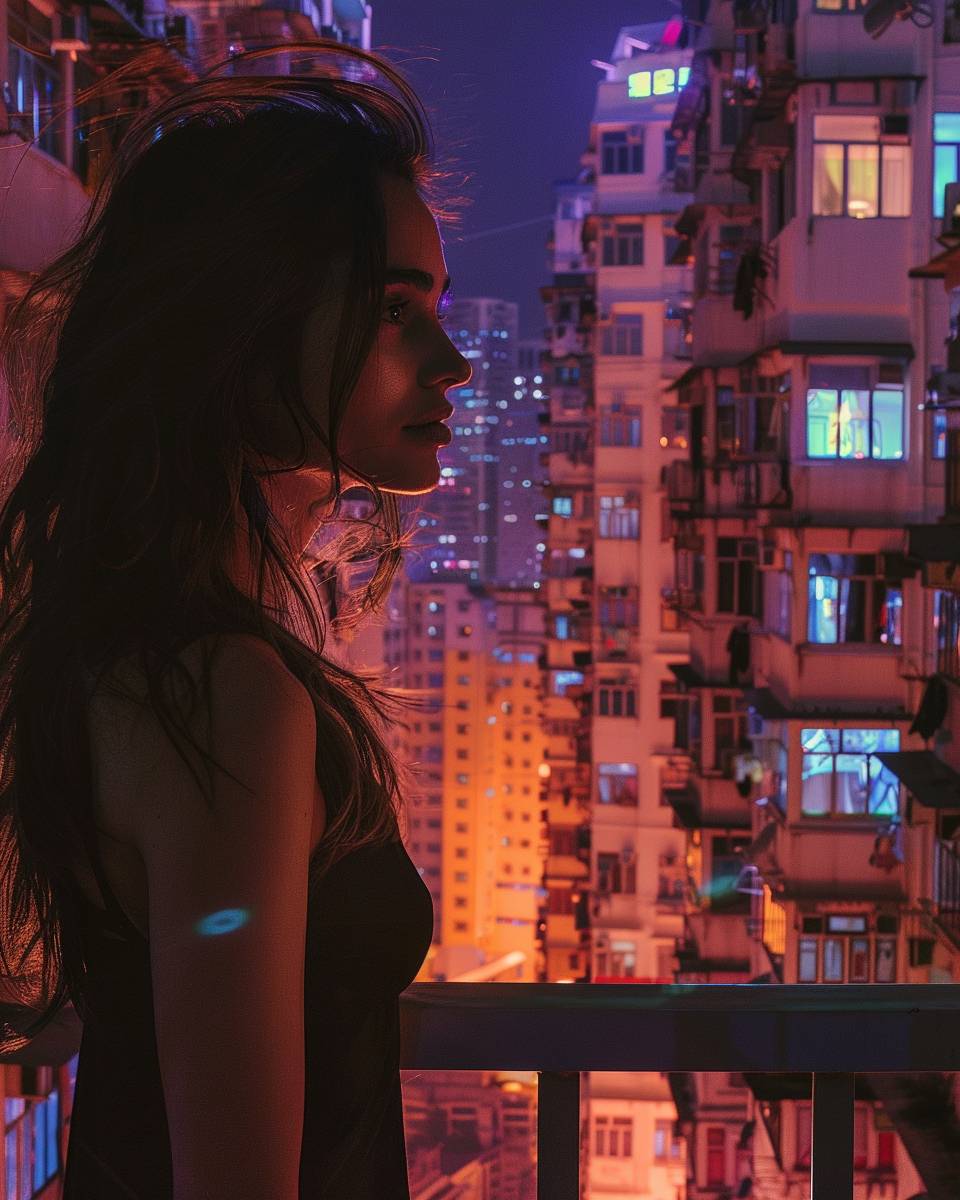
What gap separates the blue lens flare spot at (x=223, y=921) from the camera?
3.47 feet

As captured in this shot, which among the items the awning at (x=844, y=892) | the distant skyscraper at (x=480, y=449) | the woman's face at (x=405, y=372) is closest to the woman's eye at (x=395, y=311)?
the woman's face at (x=405, y=372)

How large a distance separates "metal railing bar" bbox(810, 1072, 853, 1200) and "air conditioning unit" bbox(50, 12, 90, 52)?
25.1 feet

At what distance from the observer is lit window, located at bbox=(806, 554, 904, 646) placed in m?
11.4

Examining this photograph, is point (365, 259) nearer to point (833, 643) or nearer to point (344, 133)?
point (344, 133)

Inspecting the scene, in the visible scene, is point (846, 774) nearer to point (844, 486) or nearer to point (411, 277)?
point (844, 486)

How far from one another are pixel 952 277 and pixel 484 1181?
664 inches

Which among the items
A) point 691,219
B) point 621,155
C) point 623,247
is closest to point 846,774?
point 691,219

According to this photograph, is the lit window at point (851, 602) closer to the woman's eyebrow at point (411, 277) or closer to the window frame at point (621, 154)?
the woman's eyebrow at point (411, 277)

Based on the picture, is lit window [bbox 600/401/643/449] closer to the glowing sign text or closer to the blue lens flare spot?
the glowing sign text

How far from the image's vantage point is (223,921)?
1057mm

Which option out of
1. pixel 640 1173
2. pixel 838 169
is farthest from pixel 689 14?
pixel 640 1173

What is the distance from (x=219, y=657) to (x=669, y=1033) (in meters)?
0.62

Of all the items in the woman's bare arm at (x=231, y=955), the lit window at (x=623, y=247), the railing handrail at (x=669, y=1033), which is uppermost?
the lit window at (x=623, y=247)

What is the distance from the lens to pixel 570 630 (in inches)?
1108
